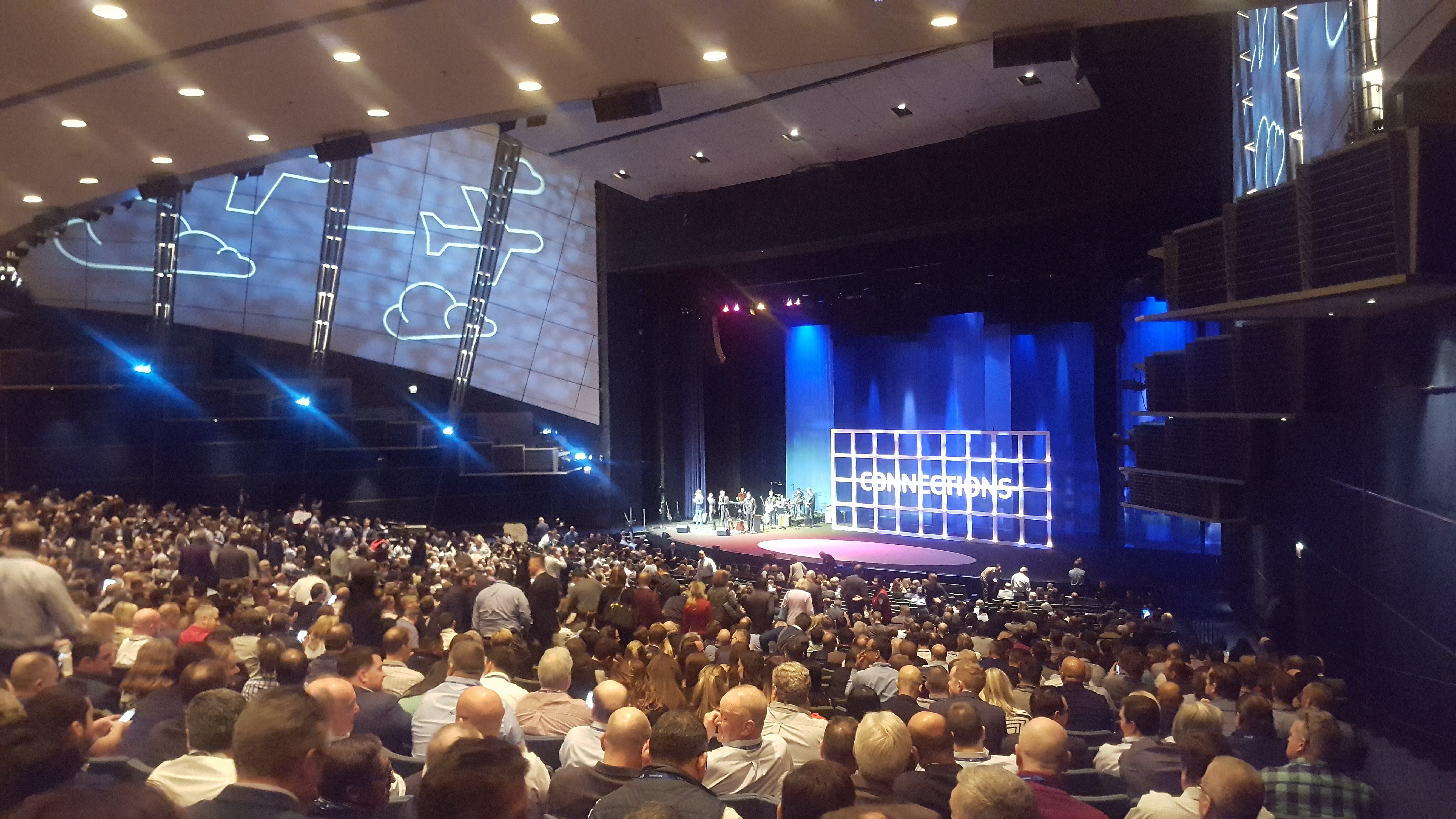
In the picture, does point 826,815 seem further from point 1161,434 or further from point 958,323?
point 958,323

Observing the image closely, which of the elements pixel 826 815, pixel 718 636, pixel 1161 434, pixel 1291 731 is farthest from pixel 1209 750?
pixel 1161 434

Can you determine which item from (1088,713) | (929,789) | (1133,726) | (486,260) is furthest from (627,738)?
(486,260)

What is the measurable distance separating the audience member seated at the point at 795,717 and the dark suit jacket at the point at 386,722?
149 cm

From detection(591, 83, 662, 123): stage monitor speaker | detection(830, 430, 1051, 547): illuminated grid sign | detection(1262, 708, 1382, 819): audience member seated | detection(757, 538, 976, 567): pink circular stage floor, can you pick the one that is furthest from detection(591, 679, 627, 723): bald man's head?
detection(830, 430, 1051, 547): illuminated grid sign

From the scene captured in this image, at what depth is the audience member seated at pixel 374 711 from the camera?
4207 mm

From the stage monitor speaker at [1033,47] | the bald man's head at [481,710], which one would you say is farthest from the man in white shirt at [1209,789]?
the stage monitor speaker at [1033,47]

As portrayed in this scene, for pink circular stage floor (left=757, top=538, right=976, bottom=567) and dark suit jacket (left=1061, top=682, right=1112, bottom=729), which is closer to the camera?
dark suit jacket (left=1061, top=682, right=1112, bottom=729)

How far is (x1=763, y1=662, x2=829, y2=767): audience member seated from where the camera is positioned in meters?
4.50

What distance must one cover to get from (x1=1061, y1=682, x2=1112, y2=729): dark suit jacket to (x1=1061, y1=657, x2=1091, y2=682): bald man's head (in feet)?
0.64

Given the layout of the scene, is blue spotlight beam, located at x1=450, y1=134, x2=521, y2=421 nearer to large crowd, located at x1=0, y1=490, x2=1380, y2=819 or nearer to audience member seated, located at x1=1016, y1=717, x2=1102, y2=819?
large crowd, located at x1=0, y1=490, x2=1380, y2=819

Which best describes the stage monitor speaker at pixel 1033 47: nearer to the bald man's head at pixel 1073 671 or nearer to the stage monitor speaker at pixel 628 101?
the stage monitor speaker at pixel 628 101

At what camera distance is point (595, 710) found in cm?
403

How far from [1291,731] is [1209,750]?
2.71 ft

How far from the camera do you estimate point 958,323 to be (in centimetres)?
2288
